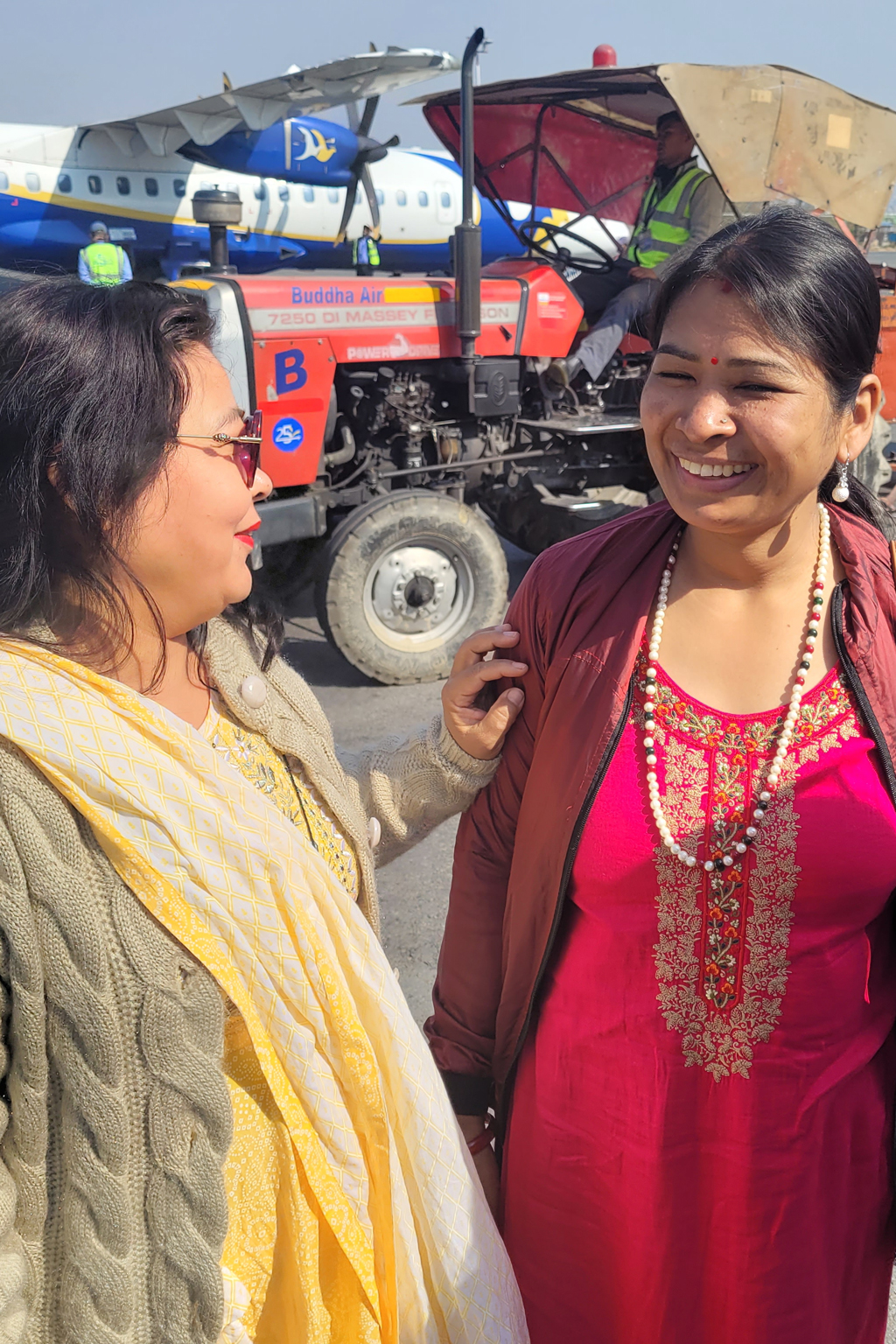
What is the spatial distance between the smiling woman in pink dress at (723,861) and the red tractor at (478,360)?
11.7ft

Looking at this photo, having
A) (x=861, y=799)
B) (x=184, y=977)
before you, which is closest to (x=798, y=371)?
(x=861, y=799)

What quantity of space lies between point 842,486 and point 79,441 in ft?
3.36

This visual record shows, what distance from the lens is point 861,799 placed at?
1269 mm

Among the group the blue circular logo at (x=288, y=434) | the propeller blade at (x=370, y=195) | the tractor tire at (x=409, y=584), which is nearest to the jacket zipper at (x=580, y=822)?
the tractor tire at (x=409, y=584)

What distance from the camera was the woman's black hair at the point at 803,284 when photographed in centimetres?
122

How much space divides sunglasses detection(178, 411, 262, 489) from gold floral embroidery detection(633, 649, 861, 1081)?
25.5 inches

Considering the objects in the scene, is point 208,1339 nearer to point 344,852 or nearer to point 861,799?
point 344,852

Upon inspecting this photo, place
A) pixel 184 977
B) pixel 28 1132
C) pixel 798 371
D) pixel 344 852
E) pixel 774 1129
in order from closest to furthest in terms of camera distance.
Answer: pixel 28 1132
pixel 184 977
pixel 798 371
pixel 774 1129
pixel 344 852

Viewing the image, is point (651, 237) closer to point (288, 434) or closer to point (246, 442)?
point (288, 434)

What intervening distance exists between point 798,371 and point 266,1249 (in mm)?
1249

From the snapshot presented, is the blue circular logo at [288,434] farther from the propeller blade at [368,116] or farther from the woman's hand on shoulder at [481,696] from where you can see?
the propeller blade at [368,116]

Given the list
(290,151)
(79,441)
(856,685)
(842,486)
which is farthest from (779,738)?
(290,151)

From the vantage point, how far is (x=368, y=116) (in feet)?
36.0

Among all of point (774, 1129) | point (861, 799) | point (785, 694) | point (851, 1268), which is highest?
point (785, 694)
